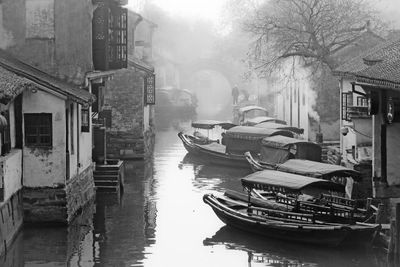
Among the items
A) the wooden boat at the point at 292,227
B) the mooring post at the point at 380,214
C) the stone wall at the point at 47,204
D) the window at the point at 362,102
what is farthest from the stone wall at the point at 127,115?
the mooring post at the point at 380,214

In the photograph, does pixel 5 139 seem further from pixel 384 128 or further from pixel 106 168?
pixel 384 128

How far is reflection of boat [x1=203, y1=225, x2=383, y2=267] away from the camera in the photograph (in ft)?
71.3

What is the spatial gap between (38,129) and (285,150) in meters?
15.0

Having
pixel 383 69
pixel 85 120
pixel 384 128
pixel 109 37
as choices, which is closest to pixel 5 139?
pixel 85 120

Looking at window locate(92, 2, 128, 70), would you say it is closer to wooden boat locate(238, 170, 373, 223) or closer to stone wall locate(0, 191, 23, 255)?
stone wall locate(0, 191, 23, 255)

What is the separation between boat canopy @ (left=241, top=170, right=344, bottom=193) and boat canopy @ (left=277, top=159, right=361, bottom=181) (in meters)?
1.12

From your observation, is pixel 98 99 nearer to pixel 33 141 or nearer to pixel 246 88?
pixel 33 141

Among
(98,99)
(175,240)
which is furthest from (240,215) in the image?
(98,99)

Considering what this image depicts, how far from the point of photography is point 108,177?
103 ft

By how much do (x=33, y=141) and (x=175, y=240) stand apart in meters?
4.92

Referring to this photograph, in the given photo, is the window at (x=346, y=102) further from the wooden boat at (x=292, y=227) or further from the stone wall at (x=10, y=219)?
the stone wall at (x=10, y=219)

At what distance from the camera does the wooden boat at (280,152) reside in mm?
35844

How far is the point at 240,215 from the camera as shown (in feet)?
80.4

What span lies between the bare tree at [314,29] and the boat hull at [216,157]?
461 cm
